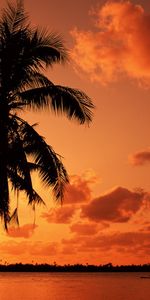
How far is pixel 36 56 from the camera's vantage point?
15703mm

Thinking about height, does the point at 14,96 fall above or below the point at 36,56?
below

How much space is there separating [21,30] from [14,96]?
1.91m

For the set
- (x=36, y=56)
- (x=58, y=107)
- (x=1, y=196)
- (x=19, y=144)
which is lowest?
(x=1, y=196)

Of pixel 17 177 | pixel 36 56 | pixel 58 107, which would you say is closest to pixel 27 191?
pixel 17 177

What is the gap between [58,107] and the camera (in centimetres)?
1564

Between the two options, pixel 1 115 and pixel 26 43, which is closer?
pixel 1 115

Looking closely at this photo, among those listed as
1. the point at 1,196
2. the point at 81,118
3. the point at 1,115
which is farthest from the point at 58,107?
the point at 1,196

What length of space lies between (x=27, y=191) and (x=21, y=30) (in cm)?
450

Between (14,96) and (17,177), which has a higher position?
(14,96)

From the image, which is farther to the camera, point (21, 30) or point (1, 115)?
point (21, 30)

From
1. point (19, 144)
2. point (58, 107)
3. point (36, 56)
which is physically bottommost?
point (19, 144)

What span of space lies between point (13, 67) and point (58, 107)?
1642 millimetres

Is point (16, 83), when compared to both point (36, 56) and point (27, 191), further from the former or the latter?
point (27, 191)

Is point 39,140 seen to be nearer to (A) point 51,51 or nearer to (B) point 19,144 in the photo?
(B) point 19,144
